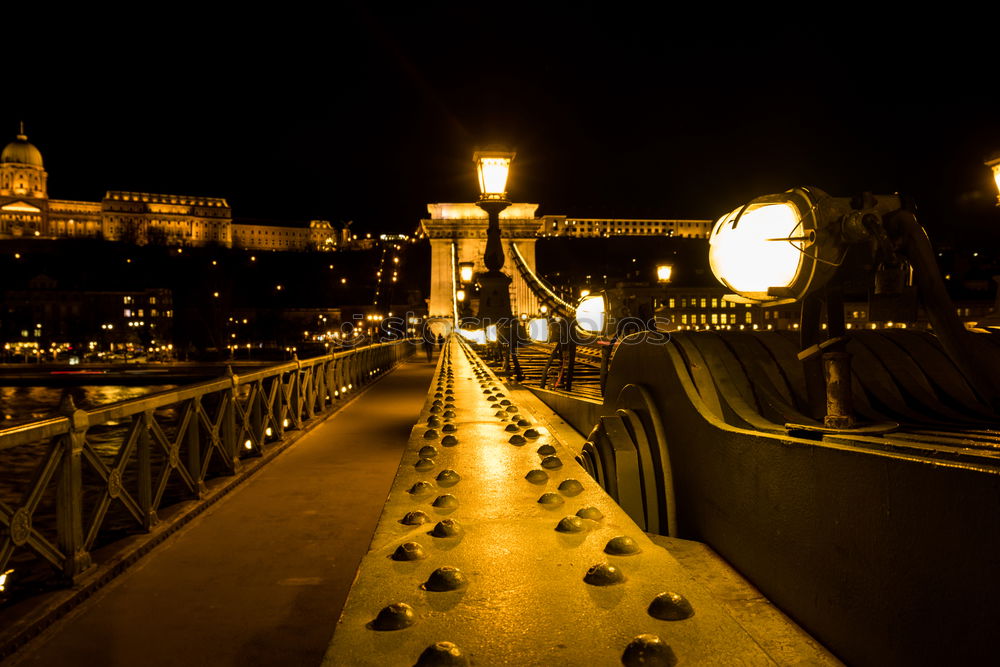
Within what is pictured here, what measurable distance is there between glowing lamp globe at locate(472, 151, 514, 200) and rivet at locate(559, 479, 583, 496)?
7142 mm

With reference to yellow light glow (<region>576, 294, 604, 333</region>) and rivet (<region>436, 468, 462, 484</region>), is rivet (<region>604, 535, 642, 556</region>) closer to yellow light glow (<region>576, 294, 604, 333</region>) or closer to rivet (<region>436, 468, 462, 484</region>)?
rivet (<region>436, 468, 462, 484</region>)

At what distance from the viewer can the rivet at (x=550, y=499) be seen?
174cm

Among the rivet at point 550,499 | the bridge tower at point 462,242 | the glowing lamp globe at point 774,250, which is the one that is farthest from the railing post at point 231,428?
the bridge tower at point 462,242

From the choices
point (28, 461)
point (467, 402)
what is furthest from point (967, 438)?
point (28, 461)

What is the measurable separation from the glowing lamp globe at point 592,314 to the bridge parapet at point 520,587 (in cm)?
555

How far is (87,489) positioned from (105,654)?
7.71m

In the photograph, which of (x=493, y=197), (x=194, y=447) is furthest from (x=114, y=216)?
(x=194, y=447)

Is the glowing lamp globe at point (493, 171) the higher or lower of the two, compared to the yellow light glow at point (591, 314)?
higher

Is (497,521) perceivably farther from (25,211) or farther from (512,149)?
(25,211)

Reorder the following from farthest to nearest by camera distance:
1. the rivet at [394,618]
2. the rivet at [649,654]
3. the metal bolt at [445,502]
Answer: the metal bolt at [445,502] < the rivet at [394,618] < the rivet at [649,654]

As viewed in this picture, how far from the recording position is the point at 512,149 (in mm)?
8500

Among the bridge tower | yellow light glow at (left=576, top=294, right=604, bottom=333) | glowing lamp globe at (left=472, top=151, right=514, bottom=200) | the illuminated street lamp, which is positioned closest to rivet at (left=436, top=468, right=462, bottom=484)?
yellow light glow at (left=576, top=294, right=604, bottom=333)

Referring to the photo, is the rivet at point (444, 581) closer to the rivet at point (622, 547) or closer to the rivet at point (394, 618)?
the rivet at point (394, 618)

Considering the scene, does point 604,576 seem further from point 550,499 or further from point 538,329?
point 538,329
